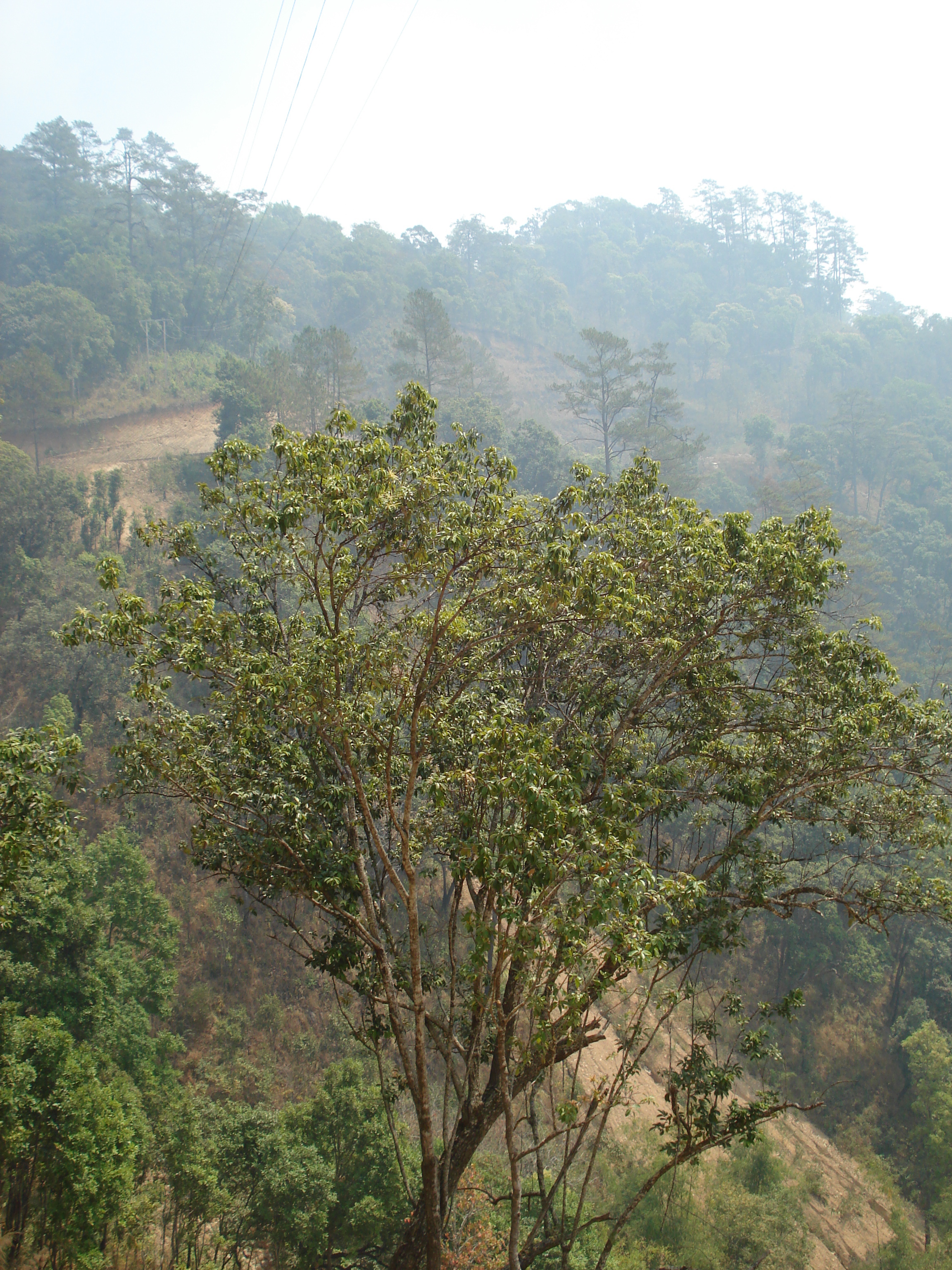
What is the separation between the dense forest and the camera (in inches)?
244

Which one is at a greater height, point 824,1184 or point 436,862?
point 436,862

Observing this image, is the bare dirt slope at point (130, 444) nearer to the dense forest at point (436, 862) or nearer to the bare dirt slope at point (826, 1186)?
the dense forest at point (436, 862)

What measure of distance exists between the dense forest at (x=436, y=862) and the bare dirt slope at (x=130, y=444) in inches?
30.7

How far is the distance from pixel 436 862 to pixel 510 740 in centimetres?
2215

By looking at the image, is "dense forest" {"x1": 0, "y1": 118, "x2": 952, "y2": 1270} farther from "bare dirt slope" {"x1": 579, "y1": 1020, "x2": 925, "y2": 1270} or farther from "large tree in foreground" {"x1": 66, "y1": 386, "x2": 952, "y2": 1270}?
"bare dirt slope" {"x1": 579, "y1": 1020, "x2": 925, "y2": 1270}

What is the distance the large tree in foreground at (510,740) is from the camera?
5.56 m

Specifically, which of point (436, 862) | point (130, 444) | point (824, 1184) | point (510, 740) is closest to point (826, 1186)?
point (824, 1184)

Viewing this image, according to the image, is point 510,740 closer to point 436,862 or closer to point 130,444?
point 436,862

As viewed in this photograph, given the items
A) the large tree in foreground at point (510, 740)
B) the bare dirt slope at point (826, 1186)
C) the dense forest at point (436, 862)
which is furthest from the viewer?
the bare dirt slope at point (826, 1186)

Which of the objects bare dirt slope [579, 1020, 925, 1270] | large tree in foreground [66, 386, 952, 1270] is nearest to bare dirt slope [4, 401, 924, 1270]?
bare dirt slope [579, 1020, 925, 1270]

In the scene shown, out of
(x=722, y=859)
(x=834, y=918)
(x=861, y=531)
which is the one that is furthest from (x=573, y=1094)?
(x=861, y=531)

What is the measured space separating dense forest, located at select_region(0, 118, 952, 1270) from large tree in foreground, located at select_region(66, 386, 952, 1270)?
0.21 ft

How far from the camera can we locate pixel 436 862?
26281 mm

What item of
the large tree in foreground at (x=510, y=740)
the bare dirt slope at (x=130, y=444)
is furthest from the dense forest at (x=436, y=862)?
the bare dirt slope at (x=130, y=444)
